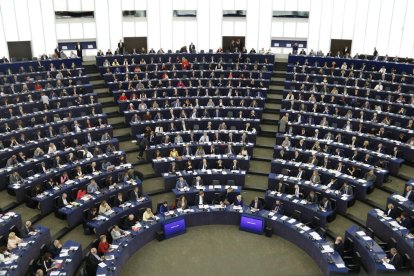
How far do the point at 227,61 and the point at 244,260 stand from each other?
51.9 ft

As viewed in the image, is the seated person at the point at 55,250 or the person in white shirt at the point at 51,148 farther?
the person in white shirt at the point at 51,148

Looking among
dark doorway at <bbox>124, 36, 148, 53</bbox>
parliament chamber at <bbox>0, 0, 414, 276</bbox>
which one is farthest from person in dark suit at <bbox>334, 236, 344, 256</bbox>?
dark doorway at <bbox>124, 36, 148, 53</bbox>

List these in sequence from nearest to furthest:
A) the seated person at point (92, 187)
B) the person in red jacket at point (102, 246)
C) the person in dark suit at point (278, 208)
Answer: the person in red jacket at point (102, 246) → the person in dark suit at point (278, 208) → the seated person at point (92, 187)

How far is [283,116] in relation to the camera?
21266 millimetres

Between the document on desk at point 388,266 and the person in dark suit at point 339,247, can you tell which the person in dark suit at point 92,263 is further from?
the document on desk at point 388,266

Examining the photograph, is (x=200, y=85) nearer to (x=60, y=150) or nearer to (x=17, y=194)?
(x=60, y=150)

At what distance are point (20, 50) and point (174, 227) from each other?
18452mm

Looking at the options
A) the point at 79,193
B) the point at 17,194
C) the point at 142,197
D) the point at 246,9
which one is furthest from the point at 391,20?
the point at 17,194

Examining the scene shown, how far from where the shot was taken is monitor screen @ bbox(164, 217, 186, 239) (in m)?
14.9

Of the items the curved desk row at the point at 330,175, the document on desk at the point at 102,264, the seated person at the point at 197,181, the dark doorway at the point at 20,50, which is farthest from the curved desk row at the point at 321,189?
the dark doorway at the point at 20,50

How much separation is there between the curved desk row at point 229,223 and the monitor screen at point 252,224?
213 mm

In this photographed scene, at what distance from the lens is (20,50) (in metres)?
27.3

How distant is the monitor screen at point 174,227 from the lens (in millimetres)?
14922

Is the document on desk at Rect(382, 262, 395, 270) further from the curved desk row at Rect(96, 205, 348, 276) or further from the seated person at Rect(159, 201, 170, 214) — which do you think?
the seated person at Rect(159, 201, 170, 214)
